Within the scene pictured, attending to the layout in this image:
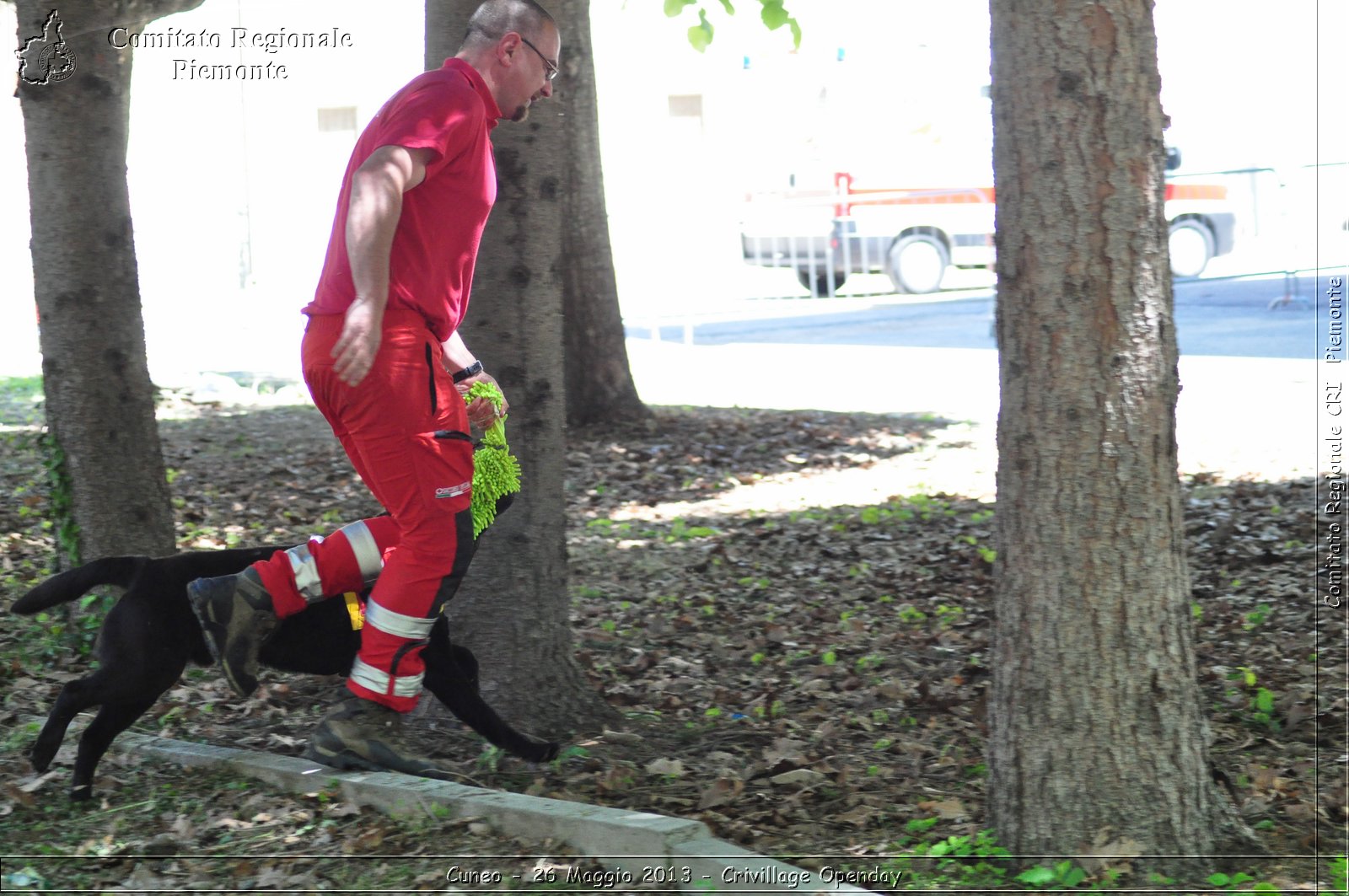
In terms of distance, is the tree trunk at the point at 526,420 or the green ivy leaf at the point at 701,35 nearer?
the tree trunk at the point at 526,420

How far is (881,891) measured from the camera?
3.25 m

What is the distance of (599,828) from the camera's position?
327 cm

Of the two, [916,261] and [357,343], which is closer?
[357,343]

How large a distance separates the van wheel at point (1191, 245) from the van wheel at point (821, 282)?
485 centimetres

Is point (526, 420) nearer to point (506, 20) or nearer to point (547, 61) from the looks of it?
point (547, 61)

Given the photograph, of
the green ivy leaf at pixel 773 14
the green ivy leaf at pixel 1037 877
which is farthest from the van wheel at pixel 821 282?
the green ivy leaf at pixel 1037 877

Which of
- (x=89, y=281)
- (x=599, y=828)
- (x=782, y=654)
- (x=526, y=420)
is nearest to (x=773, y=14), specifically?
(x=526, y=420)

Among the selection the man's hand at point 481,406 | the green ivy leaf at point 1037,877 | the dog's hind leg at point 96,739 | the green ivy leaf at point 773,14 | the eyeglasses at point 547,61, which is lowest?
the green ivy leaf at point 1037,877

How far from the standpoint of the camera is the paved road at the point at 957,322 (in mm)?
13711

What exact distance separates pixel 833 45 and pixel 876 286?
4720 millimetres

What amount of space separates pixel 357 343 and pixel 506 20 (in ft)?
3.29

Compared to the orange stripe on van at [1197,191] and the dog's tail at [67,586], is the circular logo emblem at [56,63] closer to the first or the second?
the dog's tail at [67,586]

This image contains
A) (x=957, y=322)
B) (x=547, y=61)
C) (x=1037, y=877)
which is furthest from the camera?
(x=957, y=322)

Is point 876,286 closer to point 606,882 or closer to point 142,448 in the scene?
point 142,448
